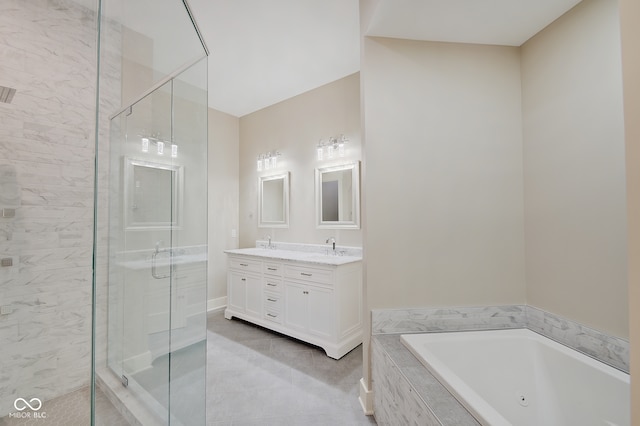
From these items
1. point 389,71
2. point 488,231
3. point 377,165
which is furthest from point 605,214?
point 389,71

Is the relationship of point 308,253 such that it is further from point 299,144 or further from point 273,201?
point 299,144

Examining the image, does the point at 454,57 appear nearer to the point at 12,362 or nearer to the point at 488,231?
the point at 488,231

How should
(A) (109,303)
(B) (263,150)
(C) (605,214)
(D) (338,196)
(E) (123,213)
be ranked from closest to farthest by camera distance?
(C) (605,214)
(E) (123,213)
(A) (109,303)
(D) (338,196)
(B) (263,150)

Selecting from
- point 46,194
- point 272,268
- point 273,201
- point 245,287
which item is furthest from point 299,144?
point 46,194

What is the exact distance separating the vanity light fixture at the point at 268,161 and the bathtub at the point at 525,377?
9.16 ft

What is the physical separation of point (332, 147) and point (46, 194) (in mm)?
2462

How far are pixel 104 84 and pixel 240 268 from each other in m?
2.16

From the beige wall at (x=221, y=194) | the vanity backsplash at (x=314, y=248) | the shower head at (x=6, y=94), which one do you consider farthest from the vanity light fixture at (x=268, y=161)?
the shower head at (x=6, y=94)

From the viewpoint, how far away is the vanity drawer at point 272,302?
9.68ft

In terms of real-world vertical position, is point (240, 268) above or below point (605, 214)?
below

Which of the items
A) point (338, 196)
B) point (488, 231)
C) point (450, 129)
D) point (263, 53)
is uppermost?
point (263, 53)

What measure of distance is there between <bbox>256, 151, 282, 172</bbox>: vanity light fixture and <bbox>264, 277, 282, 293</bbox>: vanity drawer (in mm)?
1572

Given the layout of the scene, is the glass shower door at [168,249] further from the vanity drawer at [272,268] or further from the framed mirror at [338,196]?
the framed mirror at [338,196]

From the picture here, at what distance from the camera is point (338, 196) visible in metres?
3.16
